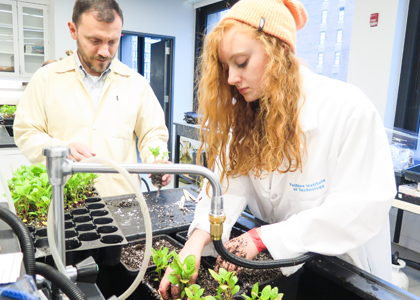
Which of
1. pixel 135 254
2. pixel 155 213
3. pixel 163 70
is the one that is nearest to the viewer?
pixel 135 254

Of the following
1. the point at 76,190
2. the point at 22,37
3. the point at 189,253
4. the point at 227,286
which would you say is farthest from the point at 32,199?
the point at 22,37

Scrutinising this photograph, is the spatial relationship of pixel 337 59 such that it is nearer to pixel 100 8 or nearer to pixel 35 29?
pixel 100 8

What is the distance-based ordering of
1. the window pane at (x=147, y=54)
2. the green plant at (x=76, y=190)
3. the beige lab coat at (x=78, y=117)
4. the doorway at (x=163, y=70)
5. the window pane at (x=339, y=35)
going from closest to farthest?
1. the green plant at (x=76, y=190)
2. the beige lab coat at (x=78, y=117)
3. the window pane at (x=339, y=35)
4. the doorway at (x=163, y=70)
5. the window pane at (x=147, y=54)

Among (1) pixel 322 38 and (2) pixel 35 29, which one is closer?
(1) pixel 322 38

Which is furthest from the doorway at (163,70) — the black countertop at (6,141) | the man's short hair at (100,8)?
the man's short hair at (100,8)

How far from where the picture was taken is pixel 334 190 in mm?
986

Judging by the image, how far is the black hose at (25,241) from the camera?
Result: 1.55 ft

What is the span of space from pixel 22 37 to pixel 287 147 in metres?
4.94

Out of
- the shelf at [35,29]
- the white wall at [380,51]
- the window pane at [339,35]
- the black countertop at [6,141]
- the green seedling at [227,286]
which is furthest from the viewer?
the shelf at [35,29]

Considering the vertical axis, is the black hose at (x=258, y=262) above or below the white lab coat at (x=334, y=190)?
below

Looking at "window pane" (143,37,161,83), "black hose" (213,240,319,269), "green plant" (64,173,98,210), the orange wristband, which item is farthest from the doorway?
"black hose" (213,240,319,269)

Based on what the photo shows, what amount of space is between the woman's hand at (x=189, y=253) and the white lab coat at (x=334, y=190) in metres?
0.04

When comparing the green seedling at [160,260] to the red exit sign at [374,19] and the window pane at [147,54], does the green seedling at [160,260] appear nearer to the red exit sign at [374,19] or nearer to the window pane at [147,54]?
the red exit sign at [374,19]

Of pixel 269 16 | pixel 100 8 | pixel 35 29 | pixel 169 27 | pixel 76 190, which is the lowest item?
pixel 76 190
